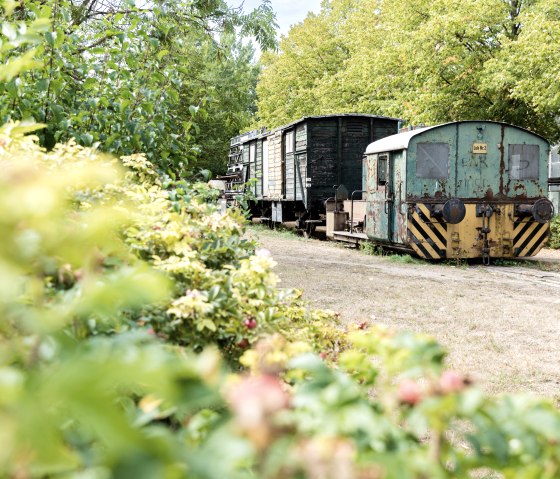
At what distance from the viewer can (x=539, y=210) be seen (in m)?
12.4

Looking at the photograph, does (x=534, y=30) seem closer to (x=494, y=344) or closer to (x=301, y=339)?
(x=494, y=344)

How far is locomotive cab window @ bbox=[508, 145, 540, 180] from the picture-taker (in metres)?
12.6

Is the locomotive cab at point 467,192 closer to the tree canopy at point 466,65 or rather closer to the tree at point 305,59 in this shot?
the tree canopy at point 466,65

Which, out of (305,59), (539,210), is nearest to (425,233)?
(539,210)

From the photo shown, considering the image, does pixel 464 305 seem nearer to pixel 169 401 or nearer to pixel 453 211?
pixel 453 211

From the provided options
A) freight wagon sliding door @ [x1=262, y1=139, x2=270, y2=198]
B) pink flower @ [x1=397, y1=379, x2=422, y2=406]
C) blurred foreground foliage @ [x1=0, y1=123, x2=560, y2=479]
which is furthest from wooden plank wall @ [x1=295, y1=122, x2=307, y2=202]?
pink flower @ [x1=397, y1=379, x2=422, y2=406]

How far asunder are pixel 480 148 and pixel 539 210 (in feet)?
5.31

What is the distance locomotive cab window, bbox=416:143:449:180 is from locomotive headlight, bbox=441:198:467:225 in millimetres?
635

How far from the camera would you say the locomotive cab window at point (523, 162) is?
41.5 ft

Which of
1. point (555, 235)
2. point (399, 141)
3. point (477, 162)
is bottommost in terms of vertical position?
point (555, 235)

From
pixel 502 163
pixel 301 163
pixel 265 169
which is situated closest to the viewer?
pixel 502 163

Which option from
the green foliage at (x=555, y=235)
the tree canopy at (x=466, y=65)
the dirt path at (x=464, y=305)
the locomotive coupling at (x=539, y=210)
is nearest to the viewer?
the dirt path at (x=464, y=305)

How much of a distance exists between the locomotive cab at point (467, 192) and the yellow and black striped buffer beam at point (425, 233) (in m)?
0.02

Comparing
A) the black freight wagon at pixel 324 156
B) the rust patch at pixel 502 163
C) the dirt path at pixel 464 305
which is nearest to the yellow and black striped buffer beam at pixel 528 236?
the rust patch at pixel 502 163
